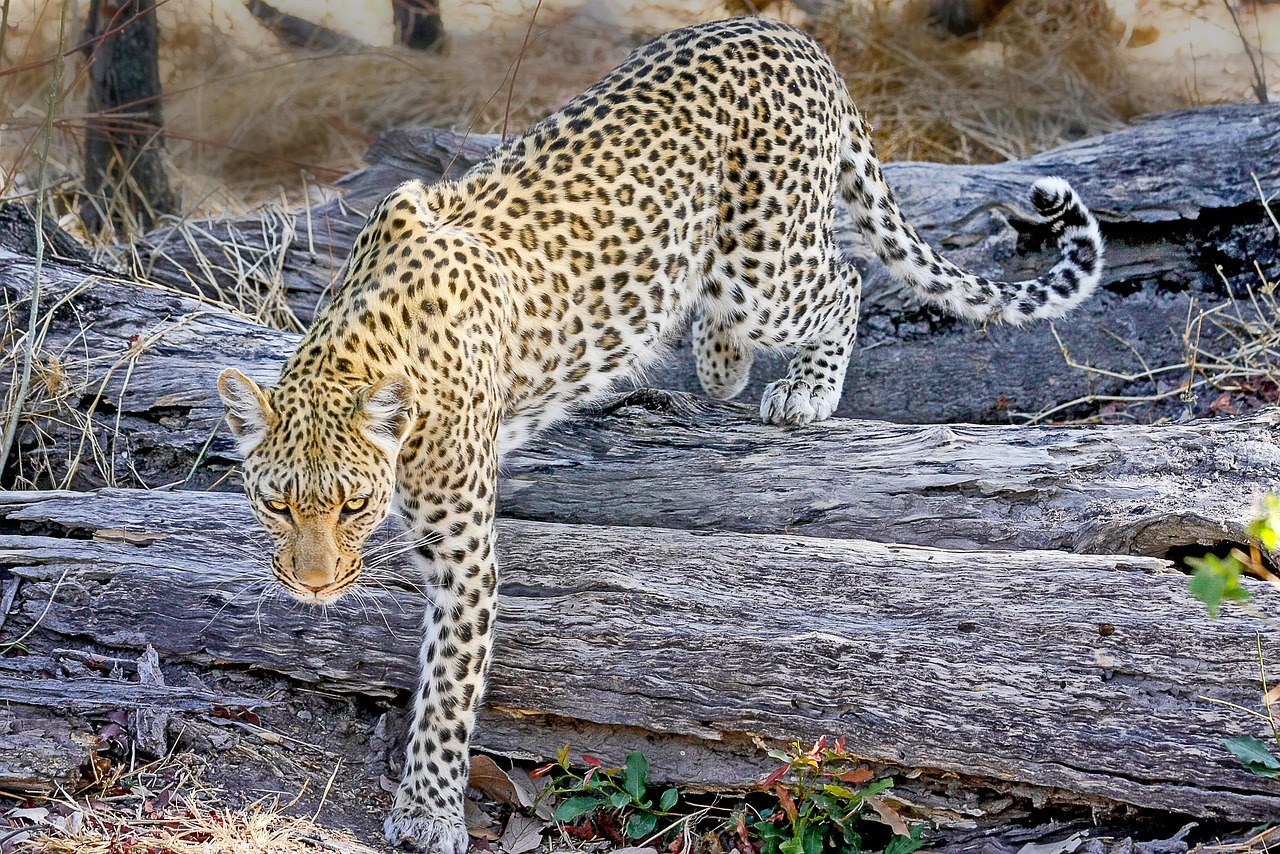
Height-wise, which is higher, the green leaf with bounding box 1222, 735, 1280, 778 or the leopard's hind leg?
the leopard's hind leg

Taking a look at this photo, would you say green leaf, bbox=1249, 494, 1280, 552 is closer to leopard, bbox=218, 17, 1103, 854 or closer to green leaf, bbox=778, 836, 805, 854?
green leaf, bbox=778, 836, 805, 854

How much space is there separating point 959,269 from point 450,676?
3532 millimetres

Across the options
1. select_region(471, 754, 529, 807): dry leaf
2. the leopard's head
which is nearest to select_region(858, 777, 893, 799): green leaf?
select_region(471, 754, 529, 807): dry leaf

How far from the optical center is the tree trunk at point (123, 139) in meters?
8.61

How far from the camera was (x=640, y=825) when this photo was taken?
15.2 ft

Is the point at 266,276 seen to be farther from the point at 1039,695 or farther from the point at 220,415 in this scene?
the point at 1039,695

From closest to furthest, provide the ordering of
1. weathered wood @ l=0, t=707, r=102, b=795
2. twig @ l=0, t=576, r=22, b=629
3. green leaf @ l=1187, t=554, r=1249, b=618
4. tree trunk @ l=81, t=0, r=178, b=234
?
1. green leaf @ l=1187, t=554, r=1249, b=618
2. weathered wood @ l=0, t=707, r=102, b=795
3. twig @ l=0, t=576, r=22, b=629
4. tree trunk @ l=81, t=0, r=178, b=234

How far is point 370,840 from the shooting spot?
4.64 meters

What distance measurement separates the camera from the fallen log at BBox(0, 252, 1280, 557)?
5199 mm

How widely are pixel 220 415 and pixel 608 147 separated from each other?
2325 millimetres

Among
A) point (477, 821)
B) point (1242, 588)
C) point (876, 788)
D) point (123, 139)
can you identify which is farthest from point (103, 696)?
point (123, 139)

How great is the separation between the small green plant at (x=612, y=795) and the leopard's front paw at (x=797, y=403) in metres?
2.07

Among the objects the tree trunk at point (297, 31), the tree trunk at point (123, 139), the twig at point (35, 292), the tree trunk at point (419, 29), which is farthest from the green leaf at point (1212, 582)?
the tree trunk at point (419, 29)

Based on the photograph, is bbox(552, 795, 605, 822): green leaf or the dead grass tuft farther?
the dead grass tuft
